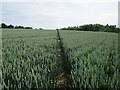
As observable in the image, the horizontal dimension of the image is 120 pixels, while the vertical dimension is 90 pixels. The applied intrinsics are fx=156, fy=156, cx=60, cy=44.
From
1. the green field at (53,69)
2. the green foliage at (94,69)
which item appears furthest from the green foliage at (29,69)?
the green foliage at (94,69)

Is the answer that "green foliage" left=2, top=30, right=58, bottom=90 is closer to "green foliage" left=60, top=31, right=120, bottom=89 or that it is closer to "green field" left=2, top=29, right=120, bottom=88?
"green field" left=2, top=29, right=120, bottom=88

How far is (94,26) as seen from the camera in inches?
3039

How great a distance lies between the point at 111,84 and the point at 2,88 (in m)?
2.05

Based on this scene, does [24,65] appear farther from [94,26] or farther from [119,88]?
[94,26]

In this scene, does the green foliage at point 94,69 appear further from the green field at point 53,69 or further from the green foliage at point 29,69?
the green foliage at point 29,69

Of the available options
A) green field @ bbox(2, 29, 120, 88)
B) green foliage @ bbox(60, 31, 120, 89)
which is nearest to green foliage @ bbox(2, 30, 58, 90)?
green field @ bbox(2, 29, 120, 88)

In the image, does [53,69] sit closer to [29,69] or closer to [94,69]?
[29,69]

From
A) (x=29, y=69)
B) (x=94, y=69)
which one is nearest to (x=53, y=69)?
(x=29, y=69)

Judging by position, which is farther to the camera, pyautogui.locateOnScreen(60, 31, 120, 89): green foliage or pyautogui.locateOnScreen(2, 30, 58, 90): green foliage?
pyautogui.locateOnScreen(2, 30, 58, 90): green foliage


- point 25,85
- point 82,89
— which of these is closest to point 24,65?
point 25,85

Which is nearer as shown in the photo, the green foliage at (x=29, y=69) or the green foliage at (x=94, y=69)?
the green foliage at (x=94, y=69)

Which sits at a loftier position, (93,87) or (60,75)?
(93,87)

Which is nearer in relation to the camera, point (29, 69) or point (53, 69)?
point (29, 69)

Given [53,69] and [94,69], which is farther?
[53,69]
